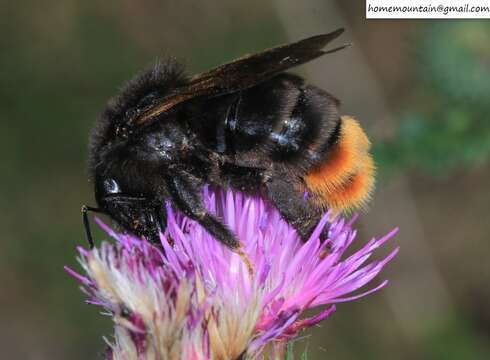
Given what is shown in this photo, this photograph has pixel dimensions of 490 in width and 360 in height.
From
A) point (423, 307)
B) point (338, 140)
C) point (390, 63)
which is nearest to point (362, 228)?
point (423, 307)

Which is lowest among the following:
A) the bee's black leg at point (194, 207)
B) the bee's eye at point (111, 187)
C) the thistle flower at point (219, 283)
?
the thistle flower at point (219, 283)

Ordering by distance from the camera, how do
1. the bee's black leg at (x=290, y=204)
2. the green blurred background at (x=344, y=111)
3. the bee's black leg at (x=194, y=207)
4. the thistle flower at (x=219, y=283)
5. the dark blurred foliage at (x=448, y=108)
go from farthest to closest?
the green blurred background at (x=344, y=111) < the dark blurred foliage at (x=448, y=108) < the bee's black leg at (x=290, y=204) < the bee's black leg at (x=194, y=207) < the thistle flower at (x=219, y=283)

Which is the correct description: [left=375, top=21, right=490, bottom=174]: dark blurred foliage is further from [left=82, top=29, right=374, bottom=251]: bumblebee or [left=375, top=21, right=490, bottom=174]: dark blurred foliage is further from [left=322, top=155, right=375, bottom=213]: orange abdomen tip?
[left=82, top=29, right=374, bottom=251]: bumblebee

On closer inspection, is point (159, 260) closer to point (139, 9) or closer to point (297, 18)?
point (297, 18)

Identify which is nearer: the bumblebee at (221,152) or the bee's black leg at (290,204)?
the bumblebee at (221,152)

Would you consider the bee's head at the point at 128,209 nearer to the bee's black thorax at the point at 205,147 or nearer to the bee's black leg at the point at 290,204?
the bee's black thorax at the point at 205,147

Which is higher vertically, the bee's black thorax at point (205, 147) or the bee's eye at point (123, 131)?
the bee's eye at point (123, 131)

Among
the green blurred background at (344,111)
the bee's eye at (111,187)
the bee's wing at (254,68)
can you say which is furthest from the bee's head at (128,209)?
the green blurred background at (344,111)

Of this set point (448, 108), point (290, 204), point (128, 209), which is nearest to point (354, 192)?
point (290, 204)
